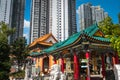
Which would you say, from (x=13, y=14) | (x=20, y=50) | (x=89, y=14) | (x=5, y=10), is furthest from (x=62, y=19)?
(x=20, y=50)

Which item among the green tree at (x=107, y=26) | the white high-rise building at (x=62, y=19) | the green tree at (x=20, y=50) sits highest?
the white high-rise building at (x=62, y=19)

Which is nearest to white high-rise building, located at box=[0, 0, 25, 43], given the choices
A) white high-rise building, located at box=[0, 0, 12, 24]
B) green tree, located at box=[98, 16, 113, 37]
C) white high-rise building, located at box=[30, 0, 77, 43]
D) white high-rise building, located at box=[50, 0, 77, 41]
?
white high-rise building, located at box=[0, 0, 12, 24]

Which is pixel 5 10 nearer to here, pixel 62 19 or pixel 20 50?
pixel 62 19

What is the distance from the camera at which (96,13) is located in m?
118

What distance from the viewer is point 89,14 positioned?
Result: 119312mm

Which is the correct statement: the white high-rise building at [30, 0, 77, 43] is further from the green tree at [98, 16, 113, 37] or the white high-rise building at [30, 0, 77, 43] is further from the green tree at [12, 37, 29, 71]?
the green tree at [98, 16, 113, 37]

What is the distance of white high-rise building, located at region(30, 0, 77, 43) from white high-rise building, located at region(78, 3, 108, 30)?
21.0 meters

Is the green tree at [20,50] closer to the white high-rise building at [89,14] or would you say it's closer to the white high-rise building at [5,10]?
the white high-rise building at [5,10]

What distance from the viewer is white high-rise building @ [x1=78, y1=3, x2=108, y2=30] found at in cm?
11577

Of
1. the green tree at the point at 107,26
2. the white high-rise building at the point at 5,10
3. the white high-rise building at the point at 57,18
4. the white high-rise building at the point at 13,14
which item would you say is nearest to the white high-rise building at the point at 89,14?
the white high-rise building at the point at 57,18

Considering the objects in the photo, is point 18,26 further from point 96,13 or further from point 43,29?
point 96,13

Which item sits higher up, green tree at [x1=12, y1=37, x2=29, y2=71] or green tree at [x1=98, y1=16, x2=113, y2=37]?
green tree at [x1=98, y1=16, x2=113, y2=37]

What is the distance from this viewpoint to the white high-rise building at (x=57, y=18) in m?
90.3

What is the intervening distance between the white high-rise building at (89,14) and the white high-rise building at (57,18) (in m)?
21.0
